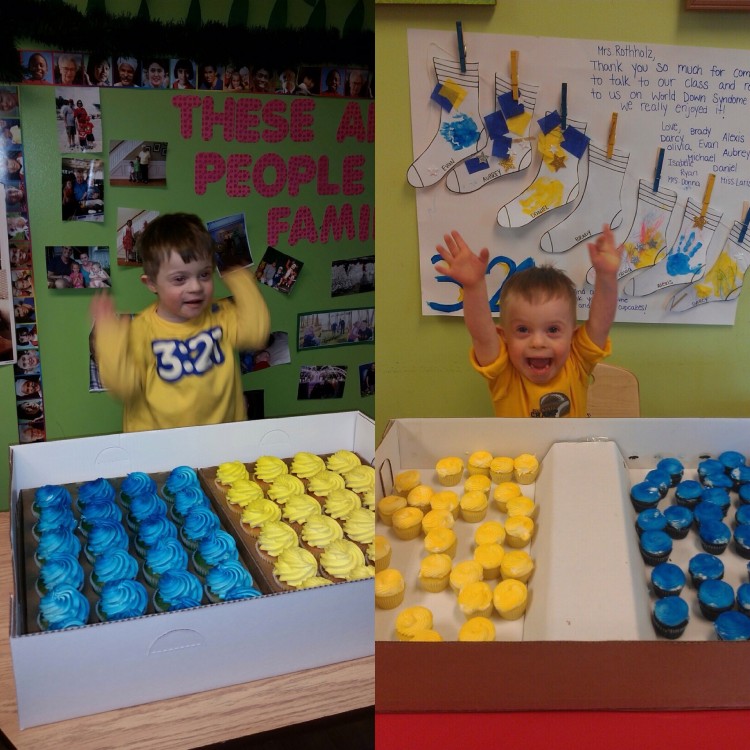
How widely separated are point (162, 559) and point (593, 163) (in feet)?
1.75

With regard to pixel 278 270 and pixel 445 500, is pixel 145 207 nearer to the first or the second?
pixel 278 270

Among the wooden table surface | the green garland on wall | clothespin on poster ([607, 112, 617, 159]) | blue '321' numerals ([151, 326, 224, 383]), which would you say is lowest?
the wooden table surface

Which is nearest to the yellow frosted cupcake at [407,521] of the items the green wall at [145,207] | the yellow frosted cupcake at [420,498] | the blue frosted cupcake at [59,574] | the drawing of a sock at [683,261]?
the yellow frosted cupcake at [420,498]

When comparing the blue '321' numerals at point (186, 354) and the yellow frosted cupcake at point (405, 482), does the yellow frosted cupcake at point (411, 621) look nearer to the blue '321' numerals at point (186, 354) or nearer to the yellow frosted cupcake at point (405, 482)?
the yellow frosted cupcake at point (405, 482)

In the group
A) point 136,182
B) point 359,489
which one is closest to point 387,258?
point 136,182

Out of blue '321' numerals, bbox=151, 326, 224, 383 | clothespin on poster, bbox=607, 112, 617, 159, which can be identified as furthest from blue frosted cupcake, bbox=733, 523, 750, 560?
blue '321' numerals, bbox=151, 326, 224, 383

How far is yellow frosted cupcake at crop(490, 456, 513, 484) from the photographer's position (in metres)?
0.53

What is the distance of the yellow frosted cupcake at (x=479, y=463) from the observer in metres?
0.53

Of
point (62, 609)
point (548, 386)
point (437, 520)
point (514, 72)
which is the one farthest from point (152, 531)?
point (514, 72)

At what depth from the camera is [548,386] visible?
0.52 meters

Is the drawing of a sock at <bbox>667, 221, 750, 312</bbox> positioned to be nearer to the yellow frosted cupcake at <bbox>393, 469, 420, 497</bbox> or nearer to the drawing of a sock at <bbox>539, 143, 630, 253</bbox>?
the drawing of a sock at <bbox>539, 143, 630, 253</bbox>

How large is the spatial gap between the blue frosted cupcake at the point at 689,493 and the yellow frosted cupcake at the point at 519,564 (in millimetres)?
137

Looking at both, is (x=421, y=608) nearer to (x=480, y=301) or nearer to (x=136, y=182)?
(x=480, y=301)

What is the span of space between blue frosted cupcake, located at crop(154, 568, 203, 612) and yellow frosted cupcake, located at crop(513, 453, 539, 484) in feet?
1.07
